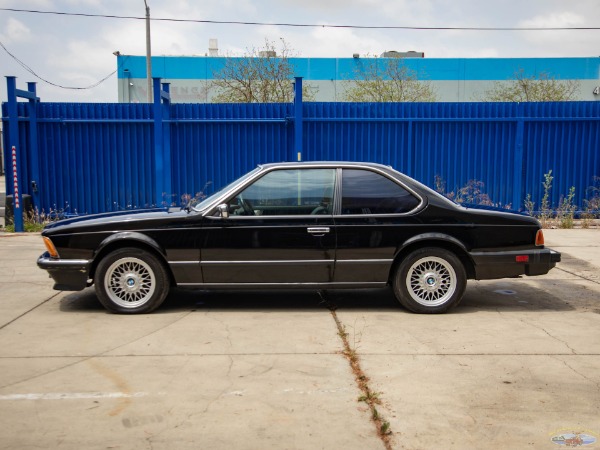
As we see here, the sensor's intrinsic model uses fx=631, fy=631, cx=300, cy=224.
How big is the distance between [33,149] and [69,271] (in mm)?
7263

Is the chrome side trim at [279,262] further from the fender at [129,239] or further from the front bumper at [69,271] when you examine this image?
the front bumper at [69,271]

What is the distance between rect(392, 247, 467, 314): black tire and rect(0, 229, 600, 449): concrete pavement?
17 cm

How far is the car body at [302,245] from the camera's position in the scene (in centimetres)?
642

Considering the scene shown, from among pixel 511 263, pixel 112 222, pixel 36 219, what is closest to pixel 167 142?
pixel 36 219

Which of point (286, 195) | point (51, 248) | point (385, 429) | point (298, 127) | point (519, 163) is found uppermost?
point (298, 127)

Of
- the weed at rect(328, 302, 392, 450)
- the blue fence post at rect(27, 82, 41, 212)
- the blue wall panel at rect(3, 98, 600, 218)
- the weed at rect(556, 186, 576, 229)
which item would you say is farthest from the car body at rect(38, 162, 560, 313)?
the weed at rect(556, 186, 576, 229)

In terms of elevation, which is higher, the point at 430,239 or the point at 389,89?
the point at 389,89

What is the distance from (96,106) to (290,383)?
991cm

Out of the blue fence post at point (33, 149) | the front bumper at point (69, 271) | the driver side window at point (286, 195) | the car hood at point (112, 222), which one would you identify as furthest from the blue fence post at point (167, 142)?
the driver side window at point (286, 195)

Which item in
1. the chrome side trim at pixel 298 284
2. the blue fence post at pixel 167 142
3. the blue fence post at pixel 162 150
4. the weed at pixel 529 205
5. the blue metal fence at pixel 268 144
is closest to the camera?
the chrome side trim at pixel 298 284

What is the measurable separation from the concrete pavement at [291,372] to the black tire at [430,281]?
0.55 feet

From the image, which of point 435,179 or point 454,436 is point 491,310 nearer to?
point 454,436

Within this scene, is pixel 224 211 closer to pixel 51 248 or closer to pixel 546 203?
pixel 51 248

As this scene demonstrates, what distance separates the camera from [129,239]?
252 inches
